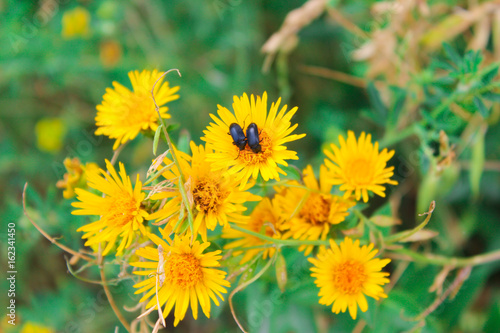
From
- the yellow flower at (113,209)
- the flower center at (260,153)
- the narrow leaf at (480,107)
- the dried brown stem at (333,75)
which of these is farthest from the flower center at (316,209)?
the dried brown stem at (333,75)

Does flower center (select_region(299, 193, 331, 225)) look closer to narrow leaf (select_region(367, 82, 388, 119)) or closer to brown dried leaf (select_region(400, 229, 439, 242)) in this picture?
brown dried leaf (select_region(400, 229, 439, 242))

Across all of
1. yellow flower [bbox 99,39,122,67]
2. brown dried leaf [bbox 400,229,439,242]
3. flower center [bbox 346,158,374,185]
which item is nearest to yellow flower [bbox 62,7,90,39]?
yellow flower [bbox 99,39,122,67]

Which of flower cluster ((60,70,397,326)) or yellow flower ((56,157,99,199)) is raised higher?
yellow flower ((56,157,99,199))

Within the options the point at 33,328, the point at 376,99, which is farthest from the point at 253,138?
the point at 33,328

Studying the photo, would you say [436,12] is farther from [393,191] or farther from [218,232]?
[218,232]

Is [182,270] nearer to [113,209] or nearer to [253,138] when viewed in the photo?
[113,209]

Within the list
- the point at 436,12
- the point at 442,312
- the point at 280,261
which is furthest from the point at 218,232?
the point at 436,12
